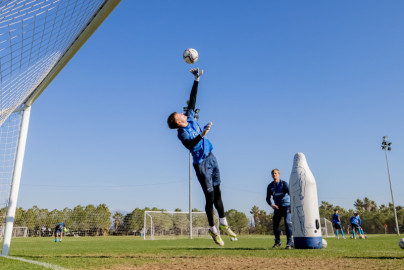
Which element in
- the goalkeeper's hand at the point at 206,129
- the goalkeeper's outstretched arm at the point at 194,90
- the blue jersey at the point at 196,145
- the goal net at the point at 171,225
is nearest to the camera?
the goalkeeper's hand at the point at 206,129

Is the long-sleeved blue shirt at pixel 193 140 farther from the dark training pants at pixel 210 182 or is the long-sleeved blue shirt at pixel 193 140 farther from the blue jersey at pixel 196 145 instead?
the dark training pants at pixel 210 182

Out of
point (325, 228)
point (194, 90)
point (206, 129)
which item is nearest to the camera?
point (206, 129)

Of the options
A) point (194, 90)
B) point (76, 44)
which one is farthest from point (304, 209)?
point (76, 44)

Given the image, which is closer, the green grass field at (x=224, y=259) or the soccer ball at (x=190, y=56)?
the green grass field at (x=224, y=259)

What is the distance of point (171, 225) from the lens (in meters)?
34.1

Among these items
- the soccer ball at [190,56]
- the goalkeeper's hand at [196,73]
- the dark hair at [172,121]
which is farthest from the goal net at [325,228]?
the dark hair at [172,121]

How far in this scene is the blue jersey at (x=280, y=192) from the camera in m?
9.29

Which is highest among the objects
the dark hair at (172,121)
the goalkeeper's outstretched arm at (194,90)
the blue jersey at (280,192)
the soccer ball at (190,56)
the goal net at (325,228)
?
the soccer ball at (190,56)

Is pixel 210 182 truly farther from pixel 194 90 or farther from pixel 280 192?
pixel 280 192

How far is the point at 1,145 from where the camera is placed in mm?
10164

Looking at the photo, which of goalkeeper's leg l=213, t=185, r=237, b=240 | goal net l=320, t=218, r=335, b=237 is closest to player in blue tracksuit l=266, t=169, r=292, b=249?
goalkeeper's leg l=213, t=185, r=237, b=240

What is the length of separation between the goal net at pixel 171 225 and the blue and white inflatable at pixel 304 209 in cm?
2129

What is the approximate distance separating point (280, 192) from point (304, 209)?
114 centimetres

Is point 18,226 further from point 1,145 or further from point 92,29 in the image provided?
point 92,29
